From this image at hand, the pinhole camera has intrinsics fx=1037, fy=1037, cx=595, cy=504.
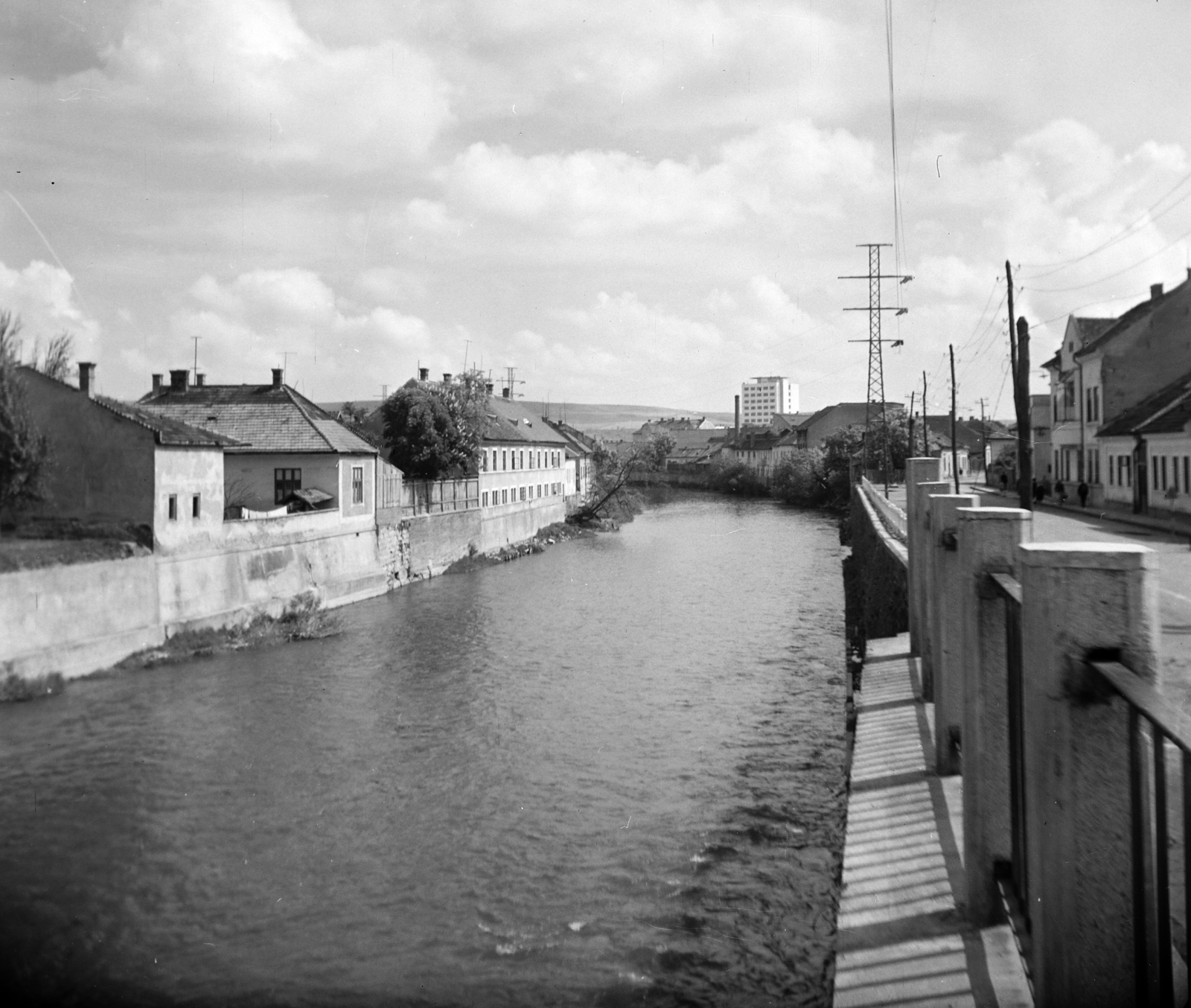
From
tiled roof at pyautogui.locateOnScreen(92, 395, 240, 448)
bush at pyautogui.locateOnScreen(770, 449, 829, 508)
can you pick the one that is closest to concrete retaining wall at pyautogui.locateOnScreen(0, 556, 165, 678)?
tiled roof at pyautogui.locateOnScreen(92, 395, 240, 448)

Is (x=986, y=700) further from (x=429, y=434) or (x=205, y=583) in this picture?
(x=429, y=434)

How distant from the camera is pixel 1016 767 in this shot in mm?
4000

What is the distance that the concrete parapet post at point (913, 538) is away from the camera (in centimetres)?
1069

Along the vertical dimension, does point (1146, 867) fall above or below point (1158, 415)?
below

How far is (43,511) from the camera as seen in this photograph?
19172mm

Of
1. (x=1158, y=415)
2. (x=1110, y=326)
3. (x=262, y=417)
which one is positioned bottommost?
(x=1158, y=415)

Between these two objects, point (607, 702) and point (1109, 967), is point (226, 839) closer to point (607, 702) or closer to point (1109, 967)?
point (607, 702)

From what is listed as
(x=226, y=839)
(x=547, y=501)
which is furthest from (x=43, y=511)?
(x=547, y=501)

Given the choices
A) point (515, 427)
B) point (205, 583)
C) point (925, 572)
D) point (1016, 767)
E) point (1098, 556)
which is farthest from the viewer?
point (515, 427)

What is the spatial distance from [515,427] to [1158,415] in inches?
1141

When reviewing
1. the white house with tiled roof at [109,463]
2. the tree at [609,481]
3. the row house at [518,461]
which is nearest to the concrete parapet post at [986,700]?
the white house with tiled roof at [109,463]

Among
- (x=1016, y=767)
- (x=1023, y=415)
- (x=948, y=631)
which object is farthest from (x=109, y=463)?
(x=1016, y=767)

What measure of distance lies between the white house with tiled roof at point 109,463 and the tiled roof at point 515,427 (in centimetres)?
2228

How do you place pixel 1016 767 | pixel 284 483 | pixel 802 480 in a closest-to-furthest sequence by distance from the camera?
pixel 1016 767, pixel 284 483, pixel 802 480
